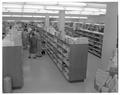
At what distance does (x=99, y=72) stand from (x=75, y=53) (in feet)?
4.18

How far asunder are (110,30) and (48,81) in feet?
10.5

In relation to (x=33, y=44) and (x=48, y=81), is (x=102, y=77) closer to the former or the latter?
(x=48, y=81)

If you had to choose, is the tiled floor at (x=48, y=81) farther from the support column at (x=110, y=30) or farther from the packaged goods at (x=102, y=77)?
the support column at (x=110, y=30)

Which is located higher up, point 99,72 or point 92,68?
point 99,72

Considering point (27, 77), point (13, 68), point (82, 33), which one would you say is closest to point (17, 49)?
point (13, 68)

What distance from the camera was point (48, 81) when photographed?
19.4 ft

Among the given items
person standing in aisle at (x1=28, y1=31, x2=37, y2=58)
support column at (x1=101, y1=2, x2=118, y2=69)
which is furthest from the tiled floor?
person standing in aisle at (x1=28, y1=31, x2=37, y2=58)

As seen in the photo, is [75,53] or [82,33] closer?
[75,53]

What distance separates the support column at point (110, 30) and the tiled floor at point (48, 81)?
138 cm

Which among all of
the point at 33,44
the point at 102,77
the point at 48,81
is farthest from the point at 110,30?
the point at 33,44

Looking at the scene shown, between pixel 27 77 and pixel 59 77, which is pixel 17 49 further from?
pixel 59 77

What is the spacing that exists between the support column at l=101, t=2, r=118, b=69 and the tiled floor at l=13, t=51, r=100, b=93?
1.38 metres

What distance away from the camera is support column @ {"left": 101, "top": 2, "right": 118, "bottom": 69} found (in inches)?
189

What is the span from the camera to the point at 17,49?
16.3 ft
